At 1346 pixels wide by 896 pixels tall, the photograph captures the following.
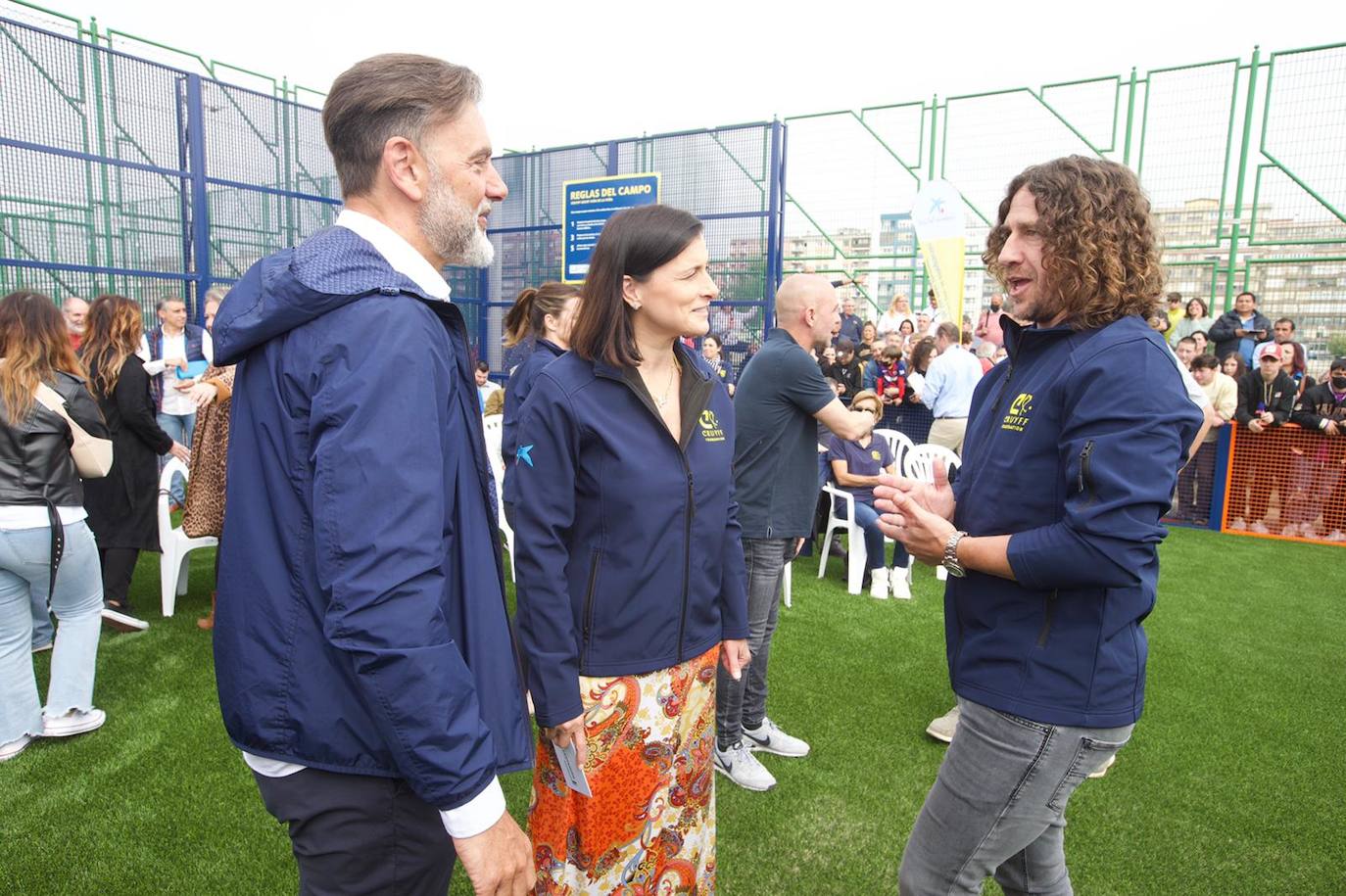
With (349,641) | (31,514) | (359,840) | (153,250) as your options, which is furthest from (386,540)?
(153,250)

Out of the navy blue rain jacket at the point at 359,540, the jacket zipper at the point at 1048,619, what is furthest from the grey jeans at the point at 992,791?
the navy blue rain jacket at the point at 359,540

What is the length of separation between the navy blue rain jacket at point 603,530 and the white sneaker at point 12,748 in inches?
119

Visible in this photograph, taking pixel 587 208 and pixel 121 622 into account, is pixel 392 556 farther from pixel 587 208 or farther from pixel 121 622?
pixel 587 208

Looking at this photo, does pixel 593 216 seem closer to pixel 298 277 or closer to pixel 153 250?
pixel 153 250

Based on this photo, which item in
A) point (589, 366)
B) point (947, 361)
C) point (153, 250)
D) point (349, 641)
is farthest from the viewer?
point (153, 250)

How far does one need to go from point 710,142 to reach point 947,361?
206 inches

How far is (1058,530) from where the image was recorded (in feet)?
4.98

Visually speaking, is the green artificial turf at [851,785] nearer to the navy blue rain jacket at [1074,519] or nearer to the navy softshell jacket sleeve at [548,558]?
the navy softshell jacket sleeve at [548,558]

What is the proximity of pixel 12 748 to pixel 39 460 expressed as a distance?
1276 millimetres

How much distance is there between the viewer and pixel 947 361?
7.85 meters

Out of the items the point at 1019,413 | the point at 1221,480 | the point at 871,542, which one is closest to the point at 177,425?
the point at 871,542

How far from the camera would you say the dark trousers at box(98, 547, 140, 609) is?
518cm

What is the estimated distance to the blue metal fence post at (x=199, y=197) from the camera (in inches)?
367

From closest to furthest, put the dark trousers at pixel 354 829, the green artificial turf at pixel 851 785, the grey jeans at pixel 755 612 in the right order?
the dark trousers at pixel 354 829
the green artificial turf at pixel 851 785
the grey jeans at pixel 755 612
